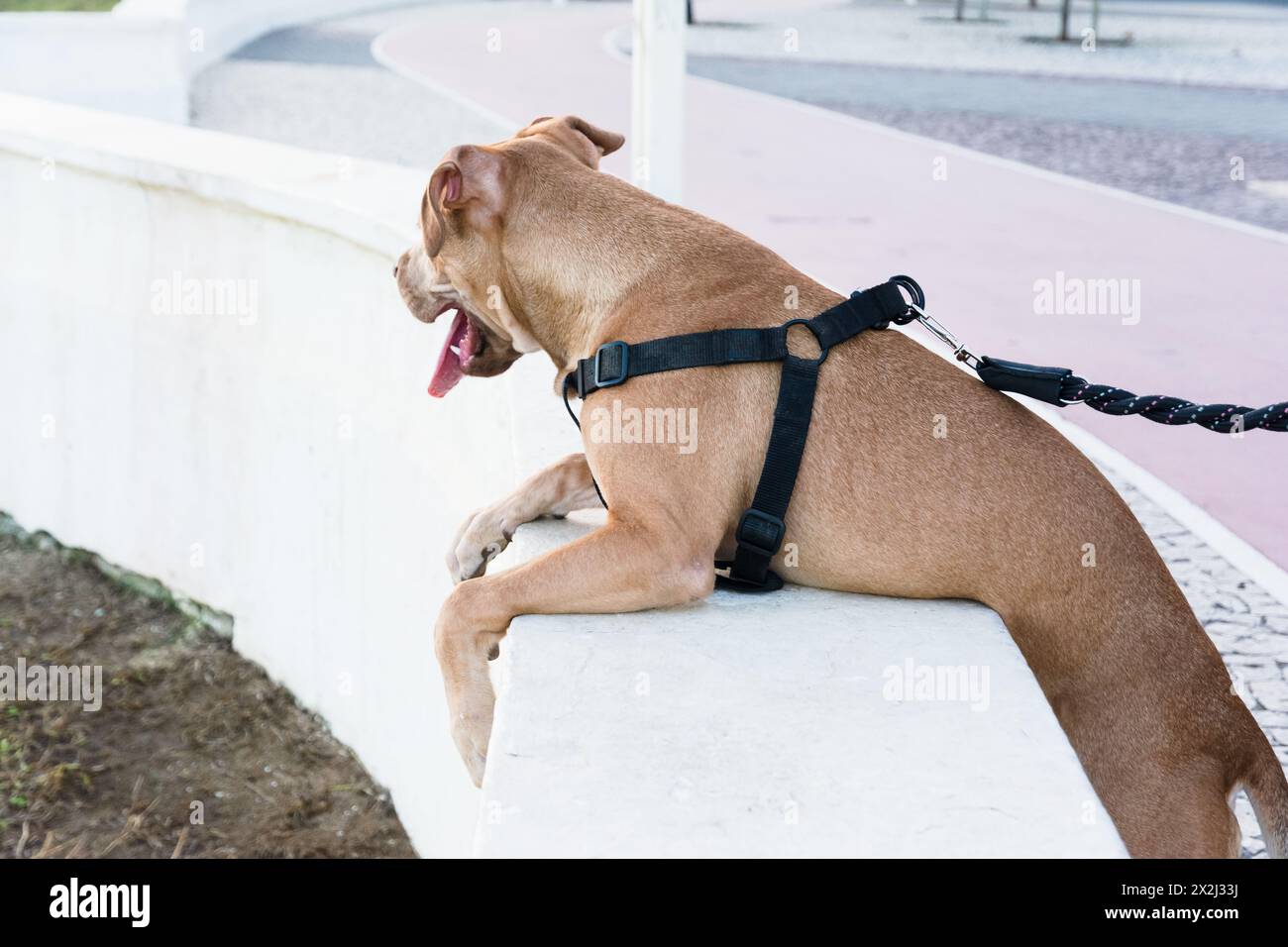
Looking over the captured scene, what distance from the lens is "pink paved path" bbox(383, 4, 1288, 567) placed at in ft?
22.1

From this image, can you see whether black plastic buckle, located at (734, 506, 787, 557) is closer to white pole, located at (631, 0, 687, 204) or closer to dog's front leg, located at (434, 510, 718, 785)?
dog's front leg, located at (434, 510, 718, 785)

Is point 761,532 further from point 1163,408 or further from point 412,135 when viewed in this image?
point 412,135

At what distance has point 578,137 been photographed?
3656mm

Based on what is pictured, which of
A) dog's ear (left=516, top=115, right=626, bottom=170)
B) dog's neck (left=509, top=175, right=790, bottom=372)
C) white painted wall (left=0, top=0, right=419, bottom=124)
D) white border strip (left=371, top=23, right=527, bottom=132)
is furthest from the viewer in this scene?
white border strip (left=371, top=23, right=527, bottom=132)

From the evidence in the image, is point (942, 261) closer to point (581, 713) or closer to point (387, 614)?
point (387, 614)

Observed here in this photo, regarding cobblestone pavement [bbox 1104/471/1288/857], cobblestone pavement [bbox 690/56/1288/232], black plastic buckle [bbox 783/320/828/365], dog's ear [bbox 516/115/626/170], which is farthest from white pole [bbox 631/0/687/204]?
cobblestone pavement [bbox 690/56/1288/232]

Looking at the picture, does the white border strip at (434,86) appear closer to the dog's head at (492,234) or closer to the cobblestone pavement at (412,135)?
the cobblestone pavement at (412,135)

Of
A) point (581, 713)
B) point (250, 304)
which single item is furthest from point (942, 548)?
point (250, 304)

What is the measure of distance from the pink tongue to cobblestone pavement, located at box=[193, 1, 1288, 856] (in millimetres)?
2339

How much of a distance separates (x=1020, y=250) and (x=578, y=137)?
7307mm

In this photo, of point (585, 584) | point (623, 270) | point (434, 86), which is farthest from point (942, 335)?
point (434, 86)

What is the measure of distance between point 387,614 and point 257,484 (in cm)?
137

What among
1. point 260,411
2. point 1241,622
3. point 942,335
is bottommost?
point 1241,622
